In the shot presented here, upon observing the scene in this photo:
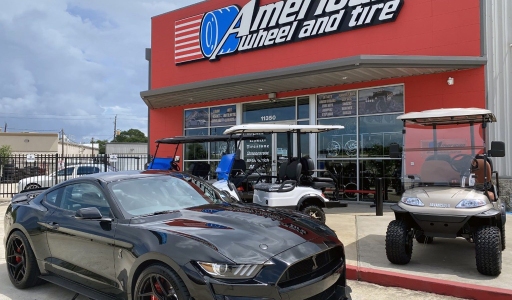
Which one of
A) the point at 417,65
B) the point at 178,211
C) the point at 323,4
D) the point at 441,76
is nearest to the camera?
the point at 178,211

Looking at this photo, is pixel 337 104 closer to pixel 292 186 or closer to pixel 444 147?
pixel 292 186

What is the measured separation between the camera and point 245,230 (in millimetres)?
3562

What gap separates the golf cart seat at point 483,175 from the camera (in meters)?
5.47

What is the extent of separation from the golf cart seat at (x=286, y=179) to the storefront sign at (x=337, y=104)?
449 cm

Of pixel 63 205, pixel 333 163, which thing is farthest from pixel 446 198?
pixel 333 163

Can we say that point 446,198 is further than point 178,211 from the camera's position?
Yes

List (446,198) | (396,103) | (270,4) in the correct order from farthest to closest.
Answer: (270,4) < (396,103) < (446,198)

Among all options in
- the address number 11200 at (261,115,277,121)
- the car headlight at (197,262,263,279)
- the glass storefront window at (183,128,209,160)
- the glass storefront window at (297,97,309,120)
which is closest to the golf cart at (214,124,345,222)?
the glass storefront window at (297,97,309,120)

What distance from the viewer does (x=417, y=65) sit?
10258 millimetres

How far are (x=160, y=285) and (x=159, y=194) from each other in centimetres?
139

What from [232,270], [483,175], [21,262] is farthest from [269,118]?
[232,270]

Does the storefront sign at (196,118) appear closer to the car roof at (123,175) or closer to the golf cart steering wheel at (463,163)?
the car roof at (123,175)

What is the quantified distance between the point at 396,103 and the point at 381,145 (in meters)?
1.31

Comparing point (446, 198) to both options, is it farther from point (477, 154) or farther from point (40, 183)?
point (40, 183)
